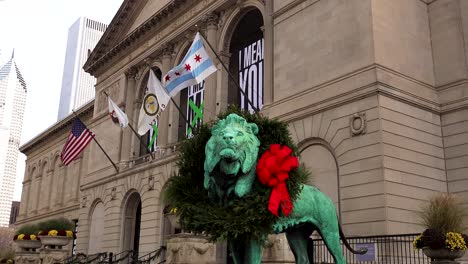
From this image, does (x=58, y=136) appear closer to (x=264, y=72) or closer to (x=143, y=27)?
(x=143, y=27)

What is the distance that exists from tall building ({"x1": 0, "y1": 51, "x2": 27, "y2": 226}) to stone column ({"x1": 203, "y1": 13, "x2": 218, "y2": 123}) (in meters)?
155

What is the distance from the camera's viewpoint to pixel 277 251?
14.3 meters

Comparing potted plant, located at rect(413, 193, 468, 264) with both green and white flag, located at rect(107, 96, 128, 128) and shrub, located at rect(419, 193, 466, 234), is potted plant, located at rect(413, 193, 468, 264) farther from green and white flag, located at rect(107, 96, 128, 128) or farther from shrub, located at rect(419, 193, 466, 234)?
green and white flag, located at rect(107, 96, 128, 128)

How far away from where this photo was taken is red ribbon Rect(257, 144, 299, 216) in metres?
5.94

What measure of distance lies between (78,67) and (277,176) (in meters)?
172

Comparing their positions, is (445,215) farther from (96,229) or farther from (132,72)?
(96,229)

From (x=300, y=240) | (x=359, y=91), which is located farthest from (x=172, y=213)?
(x=359, y=91)

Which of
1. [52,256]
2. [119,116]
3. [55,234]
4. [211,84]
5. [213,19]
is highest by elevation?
[213,19]

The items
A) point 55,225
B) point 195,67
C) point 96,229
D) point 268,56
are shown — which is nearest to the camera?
point 195,67

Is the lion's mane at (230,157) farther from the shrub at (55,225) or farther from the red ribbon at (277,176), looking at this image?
the shrub at (55,225)

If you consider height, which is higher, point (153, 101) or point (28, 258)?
point (153, 101)

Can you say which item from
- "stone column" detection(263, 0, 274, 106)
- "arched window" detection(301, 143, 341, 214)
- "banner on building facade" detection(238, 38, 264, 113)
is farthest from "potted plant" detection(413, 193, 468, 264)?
"banner on building facade" detection(238, 38, 264, 113)

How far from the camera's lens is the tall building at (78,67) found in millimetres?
161125

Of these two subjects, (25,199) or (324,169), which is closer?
(324,169)
